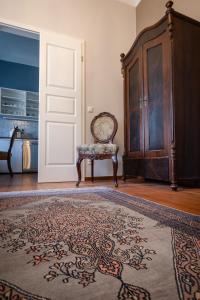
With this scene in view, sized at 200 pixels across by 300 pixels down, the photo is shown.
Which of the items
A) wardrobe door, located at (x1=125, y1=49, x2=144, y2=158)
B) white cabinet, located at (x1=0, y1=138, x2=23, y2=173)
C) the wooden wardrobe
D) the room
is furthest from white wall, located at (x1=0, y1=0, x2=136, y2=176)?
white cabinet, located at (x1=0, y1=138, x2=23, y2=173)

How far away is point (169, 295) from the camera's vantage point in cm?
43

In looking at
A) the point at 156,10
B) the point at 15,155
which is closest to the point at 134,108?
the point at 156,10

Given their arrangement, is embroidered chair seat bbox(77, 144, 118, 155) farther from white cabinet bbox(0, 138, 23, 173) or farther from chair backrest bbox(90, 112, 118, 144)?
white cabinet bbox(0, 138, 23, 173)

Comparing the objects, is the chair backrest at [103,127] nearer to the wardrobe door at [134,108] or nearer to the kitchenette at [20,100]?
the wardrobe door at [134,108]

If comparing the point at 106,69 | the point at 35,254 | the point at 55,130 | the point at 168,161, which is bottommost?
the point at 35,254

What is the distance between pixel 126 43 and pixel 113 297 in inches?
145

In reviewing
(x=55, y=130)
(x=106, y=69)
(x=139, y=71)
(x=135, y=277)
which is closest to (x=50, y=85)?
(x=55, y=130)

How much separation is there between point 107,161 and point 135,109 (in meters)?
0.94

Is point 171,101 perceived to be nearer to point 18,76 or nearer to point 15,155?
point 15,155

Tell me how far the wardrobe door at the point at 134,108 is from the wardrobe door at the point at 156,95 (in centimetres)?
11

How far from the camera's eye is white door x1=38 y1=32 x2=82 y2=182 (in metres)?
2.78

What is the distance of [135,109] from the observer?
2.59m

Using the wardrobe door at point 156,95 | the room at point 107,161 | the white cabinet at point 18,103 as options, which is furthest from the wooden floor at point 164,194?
the white cabinet at point 18,103

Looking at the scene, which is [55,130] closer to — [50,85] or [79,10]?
[50,85]
